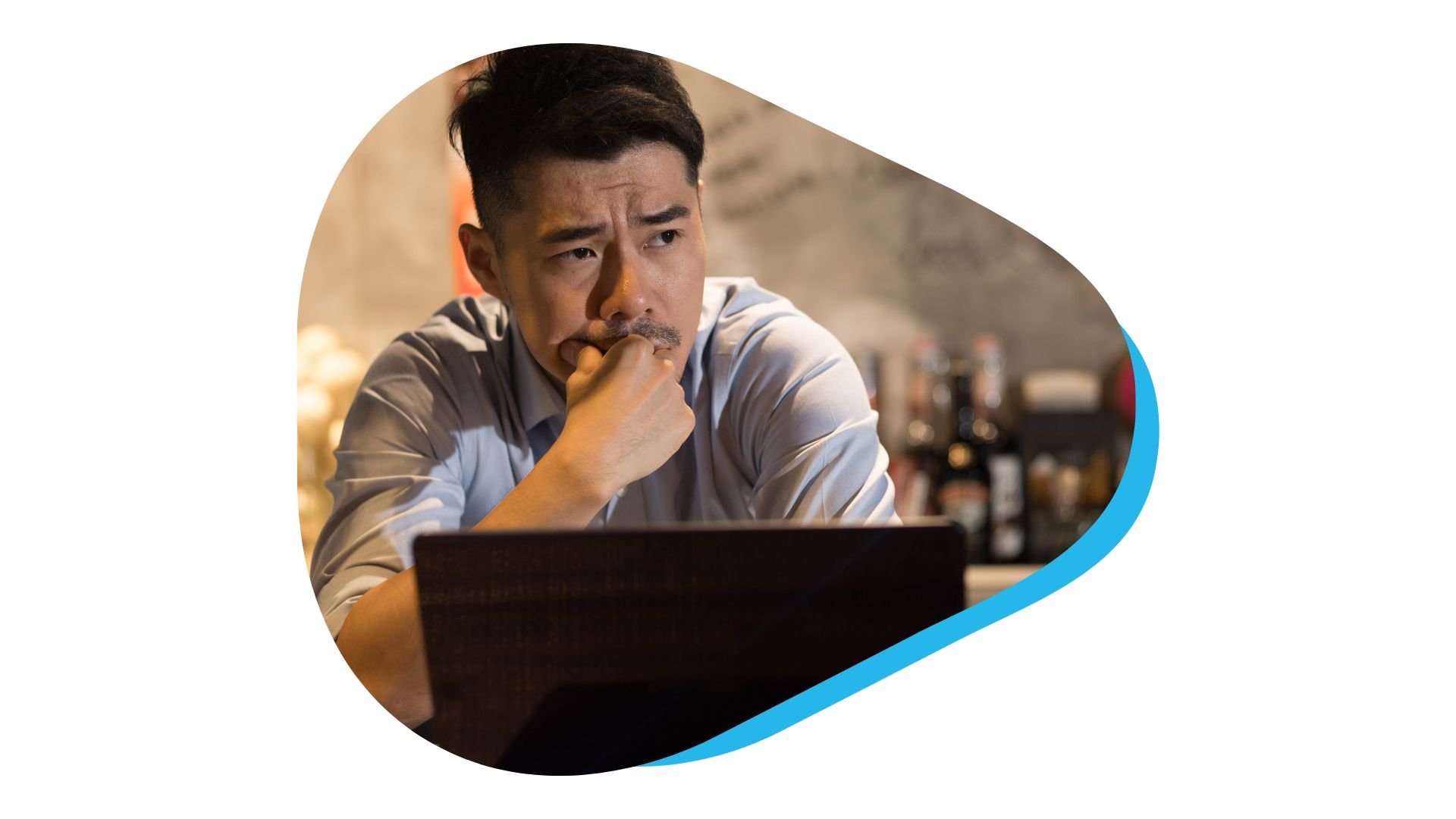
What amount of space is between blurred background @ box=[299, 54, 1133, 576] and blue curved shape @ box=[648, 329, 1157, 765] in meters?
0.02

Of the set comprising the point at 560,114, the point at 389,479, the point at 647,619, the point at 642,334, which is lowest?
the point at 647,619

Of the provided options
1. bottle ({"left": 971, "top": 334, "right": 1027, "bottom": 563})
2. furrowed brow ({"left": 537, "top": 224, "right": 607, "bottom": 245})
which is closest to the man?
furrowed brow ({"left": 537, "top": 224, "right": 607, "bottom": 245})

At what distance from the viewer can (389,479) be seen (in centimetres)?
100

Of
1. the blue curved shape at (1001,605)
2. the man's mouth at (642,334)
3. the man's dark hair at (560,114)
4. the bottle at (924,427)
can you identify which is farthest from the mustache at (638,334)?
the blue curved shape at (1001,605)

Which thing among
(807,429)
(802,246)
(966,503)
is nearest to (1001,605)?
(966,503)

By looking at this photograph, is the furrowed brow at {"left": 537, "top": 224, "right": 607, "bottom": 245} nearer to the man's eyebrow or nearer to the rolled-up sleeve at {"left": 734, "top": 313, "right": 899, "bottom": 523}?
the man's eyebrow

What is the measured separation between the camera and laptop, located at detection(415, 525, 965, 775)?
97cm

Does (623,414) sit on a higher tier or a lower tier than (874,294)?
lower

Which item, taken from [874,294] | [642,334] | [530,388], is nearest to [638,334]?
[642,334]

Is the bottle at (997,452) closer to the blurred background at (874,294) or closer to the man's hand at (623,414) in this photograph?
the blurred background at (874,294)

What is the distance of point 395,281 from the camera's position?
1.02 m

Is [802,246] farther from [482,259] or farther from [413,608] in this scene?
[413,608]

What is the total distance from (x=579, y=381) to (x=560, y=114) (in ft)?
0.72

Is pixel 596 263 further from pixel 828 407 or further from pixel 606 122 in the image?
pixel 828 407
